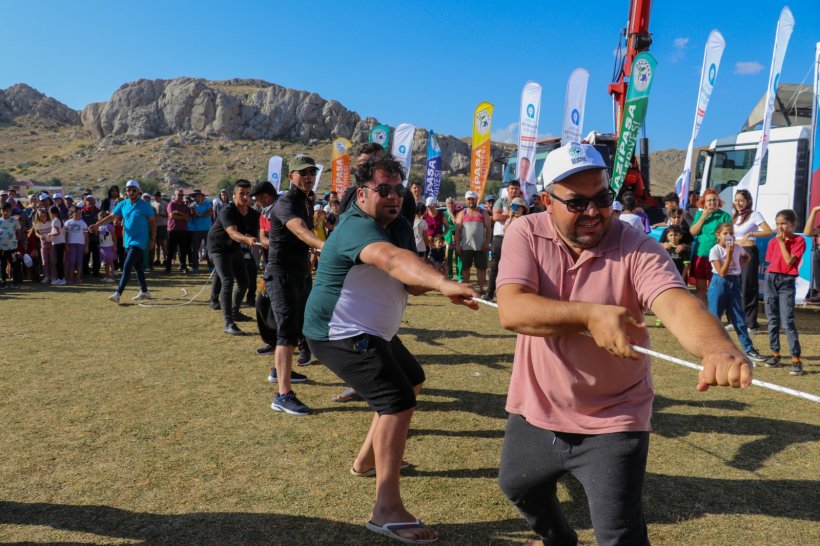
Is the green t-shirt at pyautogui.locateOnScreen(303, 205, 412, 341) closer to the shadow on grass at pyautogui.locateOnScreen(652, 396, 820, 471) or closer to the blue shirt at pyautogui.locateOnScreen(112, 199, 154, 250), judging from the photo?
the shadow on grass at pyautogui.locateOnScreen(652, 396, 820, 471)

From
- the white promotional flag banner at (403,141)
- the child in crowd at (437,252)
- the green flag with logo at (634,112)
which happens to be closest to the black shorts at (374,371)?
the child in crowd at (437,252)

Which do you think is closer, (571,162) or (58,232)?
(571,162)

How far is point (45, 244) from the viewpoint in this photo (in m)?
12.6

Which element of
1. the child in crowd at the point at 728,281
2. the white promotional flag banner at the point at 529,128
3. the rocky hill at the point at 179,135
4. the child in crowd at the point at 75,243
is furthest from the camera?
the rocky hill at the point at 179,135

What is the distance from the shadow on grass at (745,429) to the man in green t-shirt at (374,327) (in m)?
2.38

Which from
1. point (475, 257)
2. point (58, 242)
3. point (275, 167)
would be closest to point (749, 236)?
point (475, 257)

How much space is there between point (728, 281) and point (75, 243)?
1239 centimetres

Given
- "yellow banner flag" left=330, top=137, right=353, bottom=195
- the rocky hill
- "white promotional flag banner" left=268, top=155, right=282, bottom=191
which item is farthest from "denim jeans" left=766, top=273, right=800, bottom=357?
the rocky hill

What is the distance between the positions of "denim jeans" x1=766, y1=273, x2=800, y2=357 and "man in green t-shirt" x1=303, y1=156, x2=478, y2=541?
17.3ft

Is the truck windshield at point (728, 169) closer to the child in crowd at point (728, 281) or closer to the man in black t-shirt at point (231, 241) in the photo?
the child in crowd at point (728, 281)

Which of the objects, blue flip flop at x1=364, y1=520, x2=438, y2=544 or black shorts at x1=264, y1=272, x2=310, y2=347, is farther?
black shorts at x1=264, y1=272, x2=310, y2=347

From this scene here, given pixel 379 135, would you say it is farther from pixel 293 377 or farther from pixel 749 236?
pixel 293 377

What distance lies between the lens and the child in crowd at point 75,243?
41.4 feet

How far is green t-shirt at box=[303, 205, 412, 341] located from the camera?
313 centimetres
